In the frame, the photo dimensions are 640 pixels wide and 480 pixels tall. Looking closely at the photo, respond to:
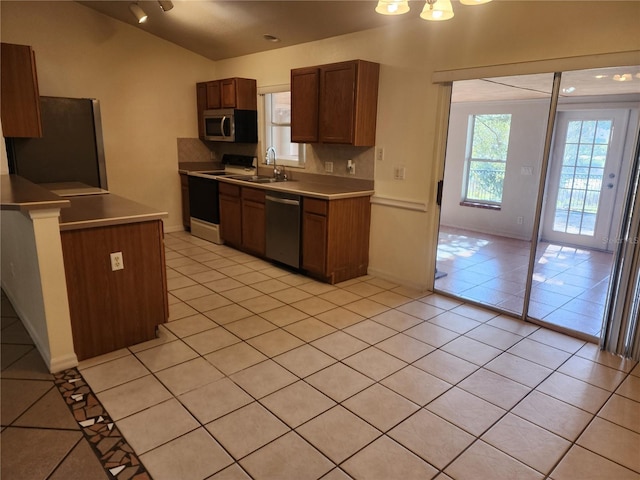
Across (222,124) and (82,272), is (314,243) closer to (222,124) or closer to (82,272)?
(82,272)

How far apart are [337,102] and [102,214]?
7.91 ft

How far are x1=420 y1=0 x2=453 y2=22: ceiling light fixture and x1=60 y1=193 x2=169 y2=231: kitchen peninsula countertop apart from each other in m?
2.09

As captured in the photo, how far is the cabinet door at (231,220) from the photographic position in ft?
16.5

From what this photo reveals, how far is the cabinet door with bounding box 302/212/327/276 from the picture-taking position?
13.0ft

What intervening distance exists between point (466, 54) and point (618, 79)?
1964 mm

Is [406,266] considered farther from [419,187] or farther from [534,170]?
[534,170]

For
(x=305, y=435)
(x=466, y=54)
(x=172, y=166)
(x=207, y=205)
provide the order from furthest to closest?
(x=172, y=166), (x=207, y=205), (x=466, y=54), (x=305, y=435)

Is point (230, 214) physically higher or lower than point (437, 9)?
lower

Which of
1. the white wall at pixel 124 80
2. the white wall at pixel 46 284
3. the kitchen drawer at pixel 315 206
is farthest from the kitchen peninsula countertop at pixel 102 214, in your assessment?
the white wall at pixel 124 80

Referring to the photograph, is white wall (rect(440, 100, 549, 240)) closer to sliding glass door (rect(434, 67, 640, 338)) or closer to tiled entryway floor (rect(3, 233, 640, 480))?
sliding glass door (rect(434, 67, 640, 338))

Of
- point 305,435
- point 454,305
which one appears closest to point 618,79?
point 454,305

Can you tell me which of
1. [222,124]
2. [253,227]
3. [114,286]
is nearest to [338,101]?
[253,227]

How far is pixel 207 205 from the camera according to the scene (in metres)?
5.50

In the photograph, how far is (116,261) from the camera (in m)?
2.63
